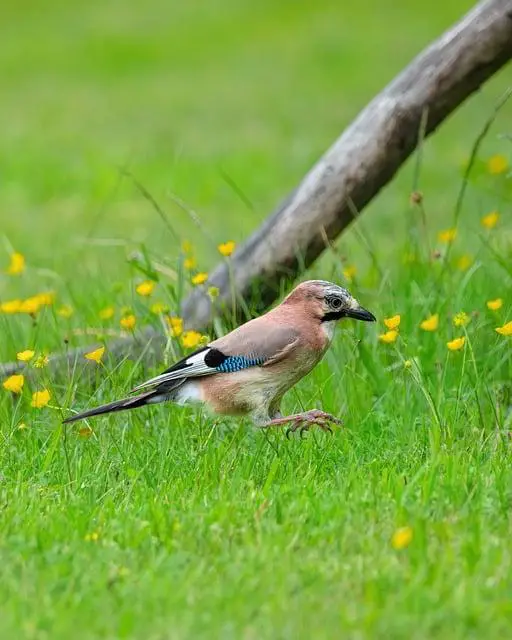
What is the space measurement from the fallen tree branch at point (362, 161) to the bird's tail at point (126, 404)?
88 centimetres

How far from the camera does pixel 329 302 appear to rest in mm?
5281

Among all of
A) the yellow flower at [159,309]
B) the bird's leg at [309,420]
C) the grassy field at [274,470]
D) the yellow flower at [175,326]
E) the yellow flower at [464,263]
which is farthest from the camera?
the yellow flower at [464,263]

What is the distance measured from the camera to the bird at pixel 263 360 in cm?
520

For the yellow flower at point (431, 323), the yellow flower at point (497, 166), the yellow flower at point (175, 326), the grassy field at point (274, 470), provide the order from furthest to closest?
the yellow flower at point (497, 166), the yellow flower at point (175, 326), the yellow flower at point (431, 323), the grassy field at point (274, 470)

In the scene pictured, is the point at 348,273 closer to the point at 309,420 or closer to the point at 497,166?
the point at 497,166

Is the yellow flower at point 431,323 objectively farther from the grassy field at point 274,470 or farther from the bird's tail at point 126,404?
the bird's tail at point 126,404

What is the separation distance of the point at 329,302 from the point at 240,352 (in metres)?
0.40

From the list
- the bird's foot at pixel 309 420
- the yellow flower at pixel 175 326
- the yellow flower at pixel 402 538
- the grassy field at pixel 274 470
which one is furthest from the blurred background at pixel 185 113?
the yellow flower at pixel 402 538

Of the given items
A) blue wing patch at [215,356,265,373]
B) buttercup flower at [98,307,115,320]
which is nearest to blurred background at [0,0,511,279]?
buttercup flower at [98,307,115,320]

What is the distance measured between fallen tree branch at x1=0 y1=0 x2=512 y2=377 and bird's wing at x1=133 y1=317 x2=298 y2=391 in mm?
900

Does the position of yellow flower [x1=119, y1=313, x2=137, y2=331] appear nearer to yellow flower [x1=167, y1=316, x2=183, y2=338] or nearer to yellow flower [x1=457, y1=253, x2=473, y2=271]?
yellow flower [x1=167, y1=316, x2=183, y2=338]

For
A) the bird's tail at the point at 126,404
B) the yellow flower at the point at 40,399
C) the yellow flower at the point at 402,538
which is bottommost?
the bird's tail at the point at 126,404

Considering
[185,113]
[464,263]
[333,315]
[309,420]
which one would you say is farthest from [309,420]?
[185,113]

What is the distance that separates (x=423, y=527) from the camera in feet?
13.4
